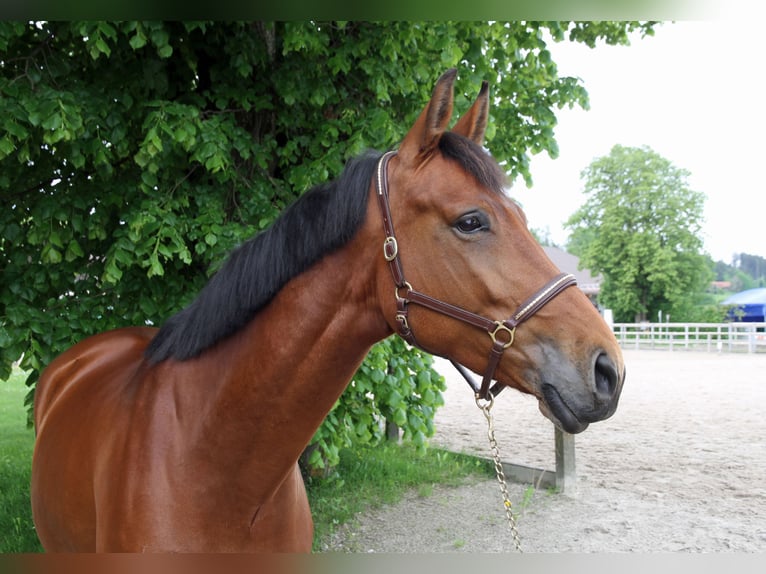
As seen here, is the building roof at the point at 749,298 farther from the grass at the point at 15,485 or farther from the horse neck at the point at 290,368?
the horse neck at the point at 290,368

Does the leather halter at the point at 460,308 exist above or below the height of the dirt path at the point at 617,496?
above

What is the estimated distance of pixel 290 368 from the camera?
170 centimetres

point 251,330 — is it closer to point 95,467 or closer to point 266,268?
point 266,268

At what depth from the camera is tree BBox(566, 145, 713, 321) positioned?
37.2 metres

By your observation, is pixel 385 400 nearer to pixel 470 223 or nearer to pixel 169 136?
pixel 169 136

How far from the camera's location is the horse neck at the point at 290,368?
1.67 m

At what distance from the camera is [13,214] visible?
3826 mm

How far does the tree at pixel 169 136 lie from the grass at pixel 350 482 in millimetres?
1610

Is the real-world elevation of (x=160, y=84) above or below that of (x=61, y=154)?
above

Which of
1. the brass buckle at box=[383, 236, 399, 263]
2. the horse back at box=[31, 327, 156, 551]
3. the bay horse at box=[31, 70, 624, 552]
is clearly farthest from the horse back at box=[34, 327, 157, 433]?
the brass buckle at box=[383, 236, 399, 263]

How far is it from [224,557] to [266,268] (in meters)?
0.87

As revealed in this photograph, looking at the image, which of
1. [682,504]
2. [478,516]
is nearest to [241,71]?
[478,516]

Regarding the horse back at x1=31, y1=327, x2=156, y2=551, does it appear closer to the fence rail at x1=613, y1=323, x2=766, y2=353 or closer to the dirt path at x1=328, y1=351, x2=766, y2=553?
the dirt path at x1=328, y1=351, x2=766, y2=553

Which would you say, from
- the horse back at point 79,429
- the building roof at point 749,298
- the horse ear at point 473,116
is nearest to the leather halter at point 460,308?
the horse ear at point 473,116
